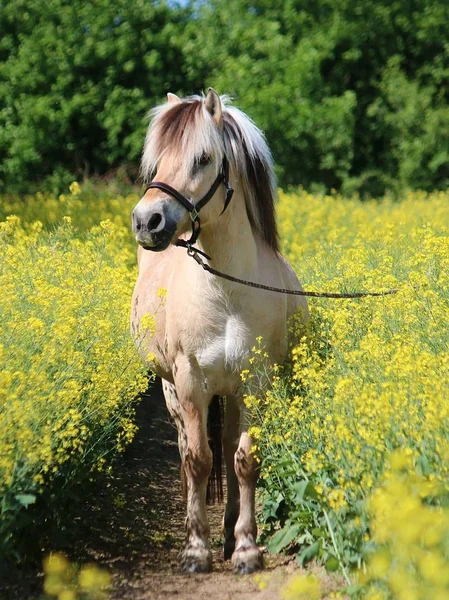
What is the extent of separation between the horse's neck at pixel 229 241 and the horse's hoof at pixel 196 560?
146 cm

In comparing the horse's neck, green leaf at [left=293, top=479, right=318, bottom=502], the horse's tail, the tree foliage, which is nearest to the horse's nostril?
the horse's neck

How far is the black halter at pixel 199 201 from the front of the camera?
4741mm

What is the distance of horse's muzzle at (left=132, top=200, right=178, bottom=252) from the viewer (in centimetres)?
462

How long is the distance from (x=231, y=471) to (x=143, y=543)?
67 cm

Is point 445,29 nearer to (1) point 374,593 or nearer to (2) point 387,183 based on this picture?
(2) point 387,183

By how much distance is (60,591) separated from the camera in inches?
163

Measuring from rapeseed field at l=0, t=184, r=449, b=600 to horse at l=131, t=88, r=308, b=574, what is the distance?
16 cm

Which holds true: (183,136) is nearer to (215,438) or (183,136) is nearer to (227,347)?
(227,347)

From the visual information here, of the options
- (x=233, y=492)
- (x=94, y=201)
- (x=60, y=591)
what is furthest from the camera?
(x=94, y=201)

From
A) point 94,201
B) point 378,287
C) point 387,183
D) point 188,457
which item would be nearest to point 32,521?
point 188,457

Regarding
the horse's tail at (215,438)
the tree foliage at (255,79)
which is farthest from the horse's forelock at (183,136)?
the tree foliage at (255,79)

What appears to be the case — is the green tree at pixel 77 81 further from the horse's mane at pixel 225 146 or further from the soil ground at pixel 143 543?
the horse's mane at pixel 225 146

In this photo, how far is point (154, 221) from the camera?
15.3 feet

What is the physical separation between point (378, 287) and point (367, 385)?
75.9 inches
